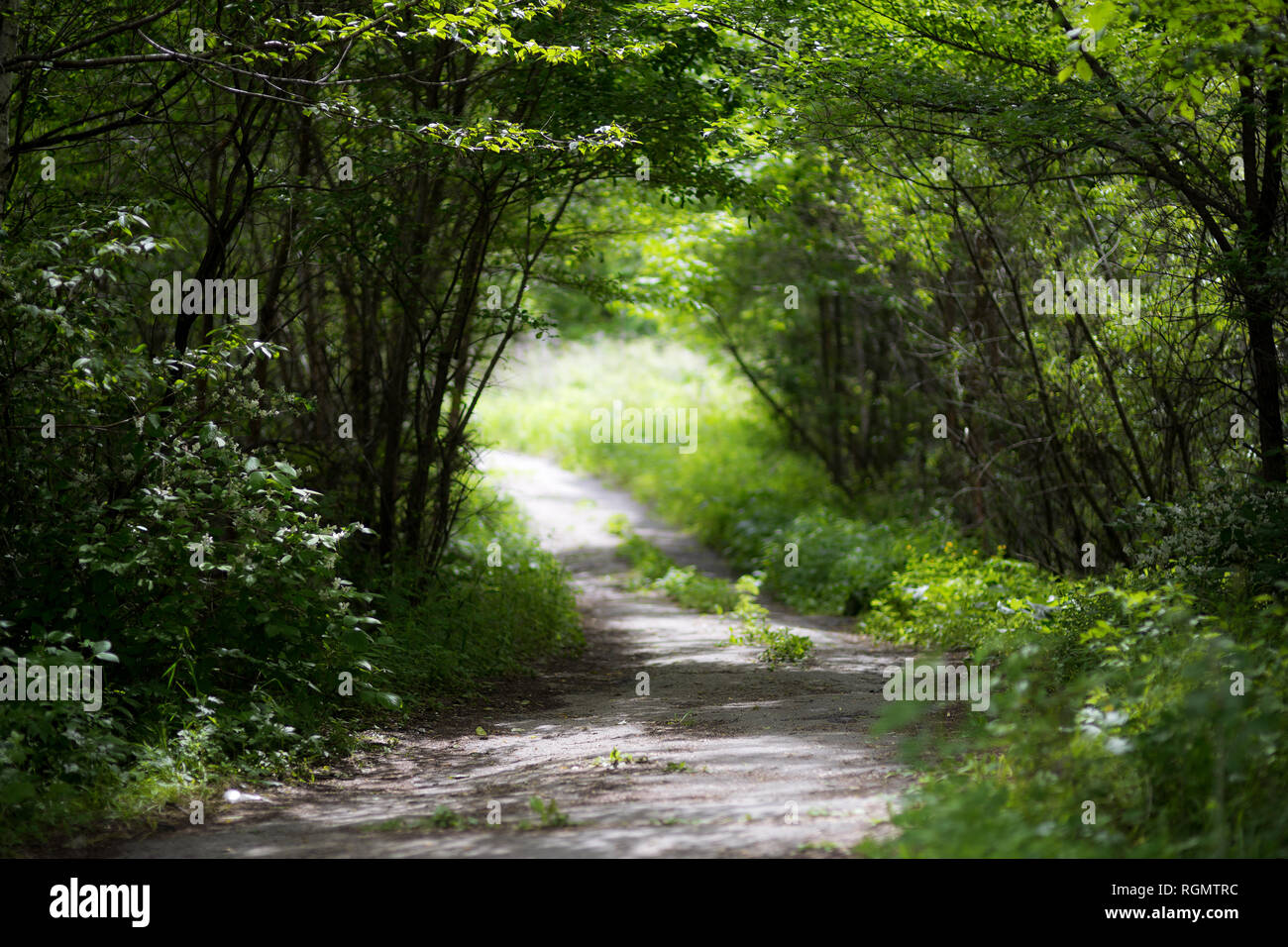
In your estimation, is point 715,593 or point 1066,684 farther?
point 715,593

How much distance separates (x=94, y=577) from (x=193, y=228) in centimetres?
612

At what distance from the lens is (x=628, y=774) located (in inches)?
233

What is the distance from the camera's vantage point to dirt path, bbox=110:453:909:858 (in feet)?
15.4

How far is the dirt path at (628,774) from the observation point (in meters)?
4.70

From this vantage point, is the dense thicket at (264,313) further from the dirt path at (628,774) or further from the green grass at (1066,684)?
the green grass at (1066,684)

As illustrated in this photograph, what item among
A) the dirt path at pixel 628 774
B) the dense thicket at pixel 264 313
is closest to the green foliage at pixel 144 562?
the dense thicket at pixel 264 313

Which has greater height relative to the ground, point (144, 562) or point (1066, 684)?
point (144, 562)

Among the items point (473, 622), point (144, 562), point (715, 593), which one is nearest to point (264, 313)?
point (473, 622)

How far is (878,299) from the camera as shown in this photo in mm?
14781

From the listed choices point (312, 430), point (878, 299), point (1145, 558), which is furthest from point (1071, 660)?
point (878, 299)

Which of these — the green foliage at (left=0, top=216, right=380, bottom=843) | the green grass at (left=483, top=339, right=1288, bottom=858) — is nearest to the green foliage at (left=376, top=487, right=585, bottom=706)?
the green foliage at (left=0, top=216, right=380, bottom=843)

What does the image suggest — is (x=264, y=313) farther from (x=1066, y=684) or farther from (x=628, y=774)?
(x=1066, y=684)

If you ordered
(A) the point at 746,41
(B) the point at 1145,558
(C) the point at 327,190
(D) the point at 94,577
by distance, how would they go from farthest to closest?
(A) the point at 746,41 < (C) the point at 327,190 < (B) the point at 1145,558 < (D) the point at 94,577
